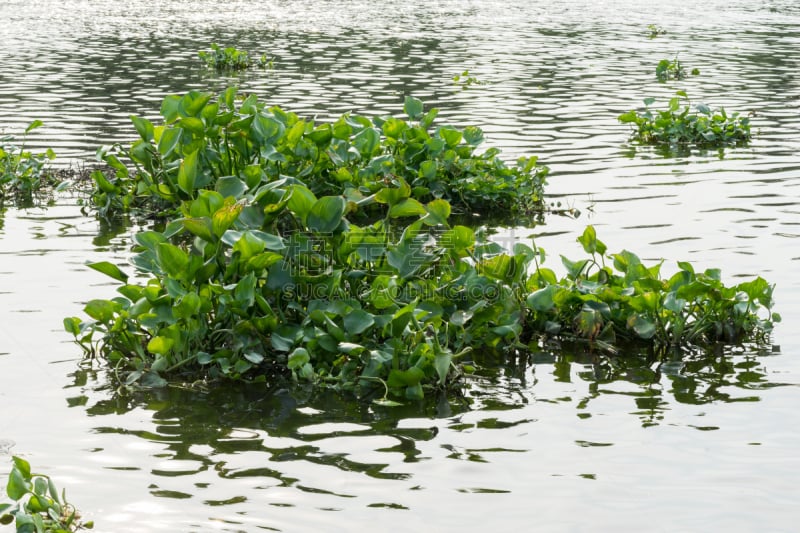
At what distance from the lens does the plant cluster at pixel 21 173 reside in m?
9.98

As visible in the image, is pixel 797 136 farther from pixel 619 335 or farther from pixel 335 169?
pixel 619 335

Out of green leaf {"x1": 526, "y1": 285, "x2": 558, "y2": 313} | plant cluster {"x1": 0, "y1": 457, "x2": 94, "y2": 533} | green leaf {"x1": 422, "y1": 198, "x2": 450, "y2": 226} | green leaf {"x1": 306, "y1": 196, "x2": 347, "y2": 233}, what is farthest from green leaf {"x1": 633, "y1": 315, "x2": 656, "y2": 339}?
plant cluster {"x1": 0, "y1": 457, "x2": 94, "y2": 533}

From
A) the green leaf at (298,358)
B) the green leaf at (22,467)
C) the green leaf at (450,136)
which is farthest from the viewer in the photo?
the green leaf at (450,136)

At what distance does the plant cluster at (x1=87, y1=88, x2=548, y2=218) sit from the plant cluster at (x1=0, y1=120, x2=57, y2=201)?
0.72 metres

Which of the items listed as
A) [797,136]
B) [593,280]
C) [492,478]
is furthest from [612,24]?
[492,478]

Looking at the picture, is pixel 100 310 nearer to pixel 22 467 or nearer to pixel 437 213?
pixel 22 467

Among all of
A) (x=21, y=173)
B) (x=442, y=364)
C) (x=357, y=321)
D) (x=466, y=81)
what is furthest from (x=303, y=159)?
(x=466, y=81)

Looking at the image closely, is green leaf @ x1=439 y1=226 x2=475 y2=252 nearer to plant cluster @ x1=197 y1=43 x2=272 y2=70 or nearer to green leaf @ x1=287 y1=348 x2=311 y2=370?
green leaf @ x1=287 y1=348 x2=311 y2=370

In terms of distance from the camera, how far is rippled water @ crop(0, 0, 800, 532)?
432cm

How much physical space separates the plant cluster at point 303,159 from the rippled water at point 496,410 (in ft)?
1.68

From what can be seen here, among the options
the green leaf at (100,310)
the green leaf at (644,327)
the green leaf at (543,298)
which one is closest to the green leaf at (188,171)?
the green leaf at (100,310)

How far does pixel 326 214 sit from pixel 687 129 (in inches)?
322

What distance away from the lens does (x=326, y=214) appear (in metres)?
5.86

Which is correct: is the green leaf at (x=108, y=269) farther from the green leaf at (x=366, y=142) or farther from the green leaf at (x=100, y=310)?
the green leaf at (x=366, y=142)
